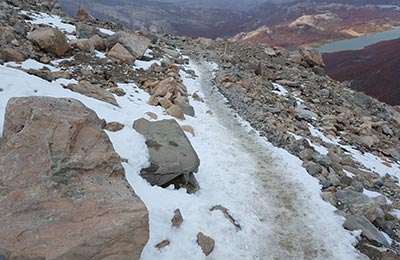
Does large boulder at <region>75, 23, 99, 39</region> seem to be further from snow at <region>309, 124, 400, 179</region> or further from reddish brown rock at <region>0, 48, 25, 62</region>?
snow at <region>309, 124, 400, 179</region>

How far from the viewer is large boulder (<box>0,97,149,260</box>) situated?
17.8ft

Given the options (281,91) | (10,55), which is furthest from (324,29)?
(10,55)

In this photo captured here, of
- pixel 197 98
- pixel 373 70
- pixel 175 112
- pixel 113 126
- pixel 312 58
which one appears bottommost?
pixel 373 70

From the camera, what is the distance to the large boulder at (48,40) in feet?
62.2

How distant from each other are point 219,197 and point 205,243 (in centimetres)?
247

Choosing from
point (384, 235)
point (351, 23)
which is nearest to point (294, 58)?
point (384, 235)

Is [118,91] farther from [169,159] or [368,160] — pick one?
[368,160]

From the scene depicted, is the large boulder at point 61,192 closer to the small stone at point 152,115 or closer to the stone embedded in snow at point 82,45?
the small stone at point 152,115

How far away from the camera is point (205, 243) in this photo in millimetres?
7453

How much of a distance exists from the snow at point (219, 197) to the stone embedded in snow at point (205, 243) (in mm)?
113

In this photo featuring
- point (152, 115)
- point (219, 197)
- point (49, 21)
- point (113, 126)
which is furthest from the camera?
point (49, 21)

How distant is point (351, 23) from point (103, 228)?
598 feet

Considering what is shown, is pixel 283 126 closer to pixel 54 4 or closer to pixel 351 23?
pixel 54 4

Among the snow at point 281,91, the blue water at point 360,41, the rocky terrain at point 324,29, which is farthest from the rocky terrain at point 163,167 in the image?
the rocky terrain at point 324,29
